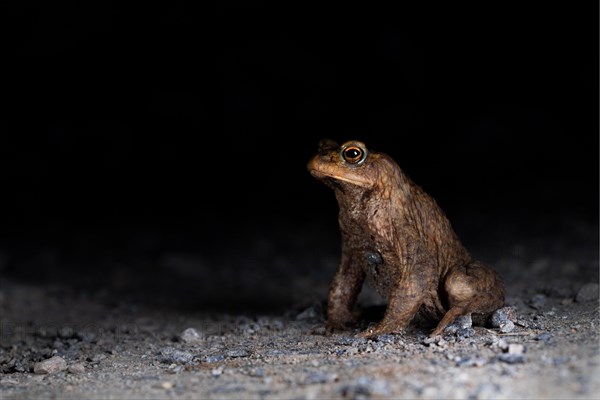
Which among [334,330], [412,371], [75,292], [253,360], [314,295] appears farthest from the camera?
[75,292]

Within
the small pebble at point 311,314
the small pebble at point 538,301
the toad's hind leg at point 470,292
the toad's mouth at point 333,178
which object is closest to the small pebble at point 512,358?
the toad's hind leg at point 470,292

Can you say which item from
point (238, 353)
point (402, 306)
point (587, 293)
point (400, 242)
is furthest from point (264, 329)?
point (587, 293)

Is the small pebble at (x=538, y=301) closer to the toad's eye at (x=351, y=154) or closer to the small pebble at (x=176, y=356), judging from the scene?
the toad's eye at (x=351, y=154)

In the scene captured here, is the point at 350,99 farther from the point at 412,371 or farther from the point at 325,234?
the point at 412,371

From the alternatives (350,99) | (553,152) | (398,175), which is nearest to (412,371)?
(398,175)

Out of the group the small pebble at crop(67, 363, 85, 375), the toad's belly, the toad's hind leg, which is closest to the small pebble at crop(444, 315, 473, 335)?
the toad's hind leg
